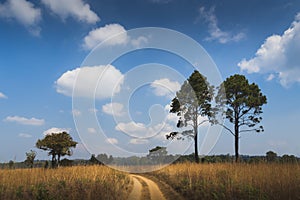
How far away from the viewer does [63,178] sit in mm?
12695

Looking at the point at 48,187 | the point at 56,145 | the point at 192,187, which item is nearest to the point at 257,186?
the point at 192,187

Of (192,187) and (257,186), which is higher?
(257,186)

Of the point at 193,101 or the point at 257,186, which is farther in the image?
the point at 193,101

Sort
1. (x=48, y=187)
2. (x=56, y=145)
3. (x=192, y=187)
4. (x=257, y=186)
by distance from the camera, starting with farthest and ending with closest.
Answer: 1. (x=56, y=145)
2. (x=192, y=187)
3. (x=48, y=187)
4. (x=257, y=186)

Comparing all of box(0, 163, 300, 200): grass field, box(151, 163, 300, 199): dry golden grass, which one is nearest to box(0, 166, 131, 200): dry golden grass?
box(0, 163, 300, 200): grass field

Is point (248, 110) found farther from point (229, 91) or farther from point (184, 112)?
point (184, 112)

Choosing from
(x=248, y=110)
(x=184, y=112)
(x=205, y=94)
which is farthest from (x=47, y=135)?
(x=248, y=110)

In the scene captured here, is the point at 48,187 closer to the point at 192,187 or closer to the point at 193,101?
the point at 192,187

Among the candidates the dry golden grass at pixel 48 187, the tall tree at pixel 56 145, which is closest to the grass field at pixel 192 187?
the dry golden grass at pixel 48 187

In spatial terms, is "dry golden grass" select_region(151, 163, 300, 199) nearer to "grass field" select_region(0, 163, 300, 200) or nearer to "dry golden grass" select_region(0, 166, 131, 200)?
"grass field" select_region(0, 163, 300, 200)

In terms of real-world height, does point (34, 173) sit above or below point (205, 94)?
below

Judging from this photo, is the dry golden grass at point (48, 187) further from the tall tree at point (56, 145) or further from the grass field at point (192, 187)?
the tall tree at point (56, 145)

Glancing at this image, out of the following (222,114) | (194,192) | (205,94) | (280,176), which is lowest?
(194,192)

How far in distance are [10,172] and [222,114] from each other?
29.6 m
